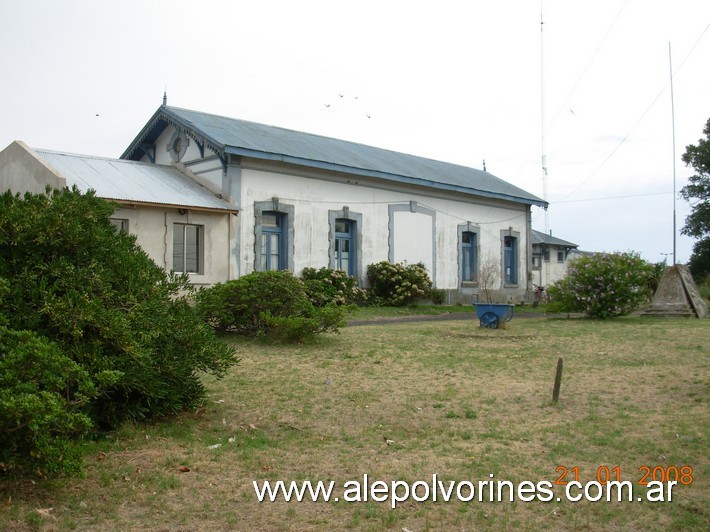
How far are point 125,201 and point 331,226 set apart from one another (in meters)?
7.10

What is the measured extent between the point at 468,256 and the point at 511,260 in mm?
3015

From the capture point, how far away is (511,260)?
98.4 feet

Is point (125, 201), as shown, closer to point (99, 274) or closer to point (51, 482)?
point (99, 274)

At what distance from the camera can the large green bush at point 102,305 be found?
5312 millimetres

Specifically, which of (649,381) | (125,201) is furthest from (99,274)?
(125,201)

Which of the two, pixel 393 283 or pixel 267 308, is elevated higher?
pixel 393 283

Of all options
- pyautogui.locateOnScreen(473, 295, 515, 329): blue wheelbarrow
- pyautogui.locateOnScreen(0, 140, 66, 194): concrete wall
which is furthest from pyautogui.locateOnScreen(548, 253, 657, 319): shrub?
pyautogui.locateOnScreen(0, 140, 66, 194): concrete wall

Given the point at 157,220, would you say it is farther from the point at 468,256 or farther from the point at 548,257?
the point at 548,257

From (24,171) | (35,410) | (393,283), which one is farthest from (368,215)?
(35,410)

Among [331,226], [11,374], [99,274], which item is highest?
[331,226]

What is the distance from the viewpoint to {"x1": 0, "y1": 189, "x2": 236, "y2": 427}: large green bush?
17.4 feet

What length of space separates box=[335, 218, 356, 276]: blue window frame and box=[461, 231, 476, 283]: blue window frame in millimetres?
6008

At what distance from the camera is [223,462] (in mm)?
5543

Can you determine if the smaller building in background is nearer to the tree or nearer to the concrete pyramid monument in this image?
the tree
